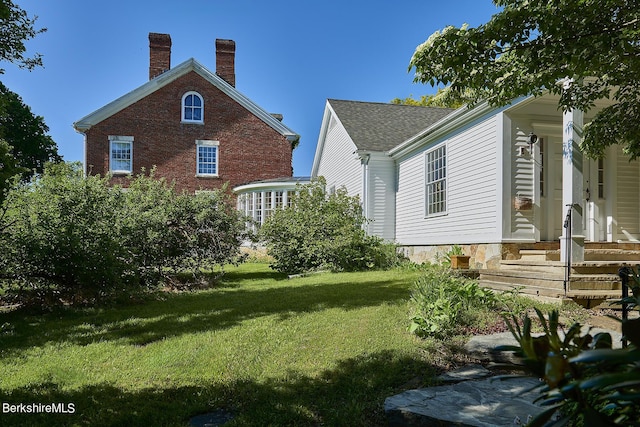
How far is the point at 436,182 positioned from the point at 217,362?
861 cm

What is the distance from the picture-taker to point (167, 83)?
22328 mm

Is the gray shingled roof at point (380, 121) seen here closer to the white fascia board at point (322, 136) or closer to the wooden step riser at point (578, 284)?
the white fascia board at point (322, 136)

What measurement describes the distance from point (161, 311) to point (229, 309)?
3.56 feet

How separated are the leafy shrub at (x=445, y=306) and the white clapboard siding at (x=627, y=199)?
5.15 m

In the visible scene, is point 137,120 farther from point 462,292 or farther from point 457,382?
point 457,382

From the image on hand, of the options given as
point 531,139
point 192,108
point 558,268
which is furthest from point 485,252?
point 192,108

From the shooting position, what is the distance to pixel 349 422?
319cm

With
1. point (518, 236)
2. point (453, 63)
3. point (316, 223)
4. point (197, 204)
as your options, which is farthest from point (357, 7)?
point (453, 63)

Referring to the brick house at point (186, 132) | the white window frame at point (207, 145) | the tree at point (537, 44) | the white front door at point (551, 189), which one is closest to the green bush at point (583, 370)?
the tree at point (537, 44)

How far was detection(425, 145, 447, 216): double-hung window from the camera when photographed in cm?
1129

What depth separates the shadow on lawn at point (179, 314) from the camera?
555 centimetres

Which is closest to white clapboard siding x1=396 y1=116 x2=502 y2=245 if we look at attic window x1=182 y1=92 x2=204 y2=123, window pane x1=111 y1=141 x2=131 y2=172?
attic window x1=182 y1=92 x2=204 y2=123

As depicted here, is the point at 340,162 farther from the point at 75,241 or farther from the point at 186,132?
the point at 75,241

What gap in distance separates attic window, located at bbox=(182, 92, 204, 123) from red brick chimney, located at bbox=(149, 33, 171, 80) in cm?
240
